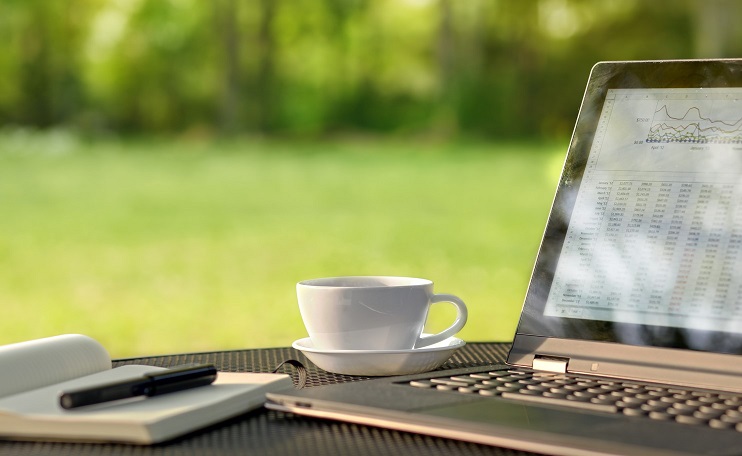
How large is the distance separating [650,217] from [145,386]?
0.47 metres

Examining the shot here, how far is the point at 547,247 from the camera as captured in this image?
37.0 inches

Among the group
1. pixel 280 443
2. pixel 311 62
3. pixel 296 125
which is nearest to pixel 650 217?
pixel 280 443

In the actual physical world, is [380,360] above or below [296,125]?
below

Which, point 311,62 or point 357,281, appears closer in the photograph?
point 357,281

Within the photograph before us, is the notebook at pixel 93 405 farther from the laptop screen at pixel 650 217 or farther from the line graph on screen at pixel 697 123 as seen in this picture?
the line graph on screen at pixel 697 123

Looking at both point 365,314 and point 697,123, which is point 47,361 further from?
point 697,123

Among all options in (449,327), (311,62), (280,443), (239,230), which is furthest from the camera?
(311,62)

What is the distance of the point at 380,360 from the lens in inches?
36.1

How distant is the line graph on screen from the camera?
0.89 metres

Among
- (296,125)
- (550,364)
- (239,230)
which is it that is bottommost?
(239,230)

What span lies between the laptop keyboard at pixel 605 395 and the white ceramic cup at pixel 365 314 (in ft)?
0.37

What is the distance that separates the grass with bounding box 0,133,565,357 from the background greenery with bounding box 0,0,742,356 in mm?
26

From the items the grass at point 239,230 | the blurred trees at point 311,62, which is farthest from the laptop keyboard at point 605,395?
the blurred trees at point 311,62

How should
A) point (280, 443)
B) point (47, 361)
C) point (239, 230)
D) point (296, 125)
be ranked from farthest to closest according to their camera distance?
point (296, 125) → point (239, 230) → point (47, 361) → point (280, 443)
